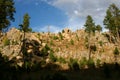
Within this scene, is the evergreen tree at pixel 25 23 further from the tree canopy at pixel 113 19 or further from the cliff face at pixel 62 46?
the tree canopy at pixel 113 19

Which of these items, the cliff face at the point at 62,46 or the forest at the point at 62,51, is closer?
the forest at the point at 62,51

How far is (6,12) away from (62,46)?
1576 inches

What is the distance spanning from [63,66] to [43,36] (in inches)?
1267

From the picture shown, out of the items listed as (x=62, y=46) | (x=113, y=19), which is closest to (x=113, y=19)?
(x=113, y=19)

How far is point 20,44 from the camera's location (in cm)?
6888

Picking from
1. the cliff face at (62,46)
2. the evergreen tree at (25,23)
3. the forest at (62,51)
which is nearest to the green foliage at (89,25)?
the forest at (62,51)

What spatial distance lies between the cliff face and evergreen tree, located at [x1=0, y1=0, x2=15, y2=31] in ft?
77.5

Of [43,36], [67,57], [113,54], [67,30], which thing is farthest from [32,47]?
[67,30]

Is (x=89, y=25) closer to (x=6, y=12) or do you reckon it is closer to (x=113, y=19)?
(x=113, y=19)

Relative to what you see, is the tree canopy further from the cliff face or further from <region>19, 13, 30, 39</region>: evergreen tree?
<region>19, 13, 30, 39</region>: evergreen tree

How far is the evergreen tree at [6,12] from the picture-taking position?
37.3m

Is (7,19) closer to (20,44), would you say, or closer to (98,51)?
(20,44)

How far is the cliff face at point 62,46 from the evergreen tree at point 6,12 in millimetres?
23624

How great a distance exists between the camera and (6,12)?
1502 inches
